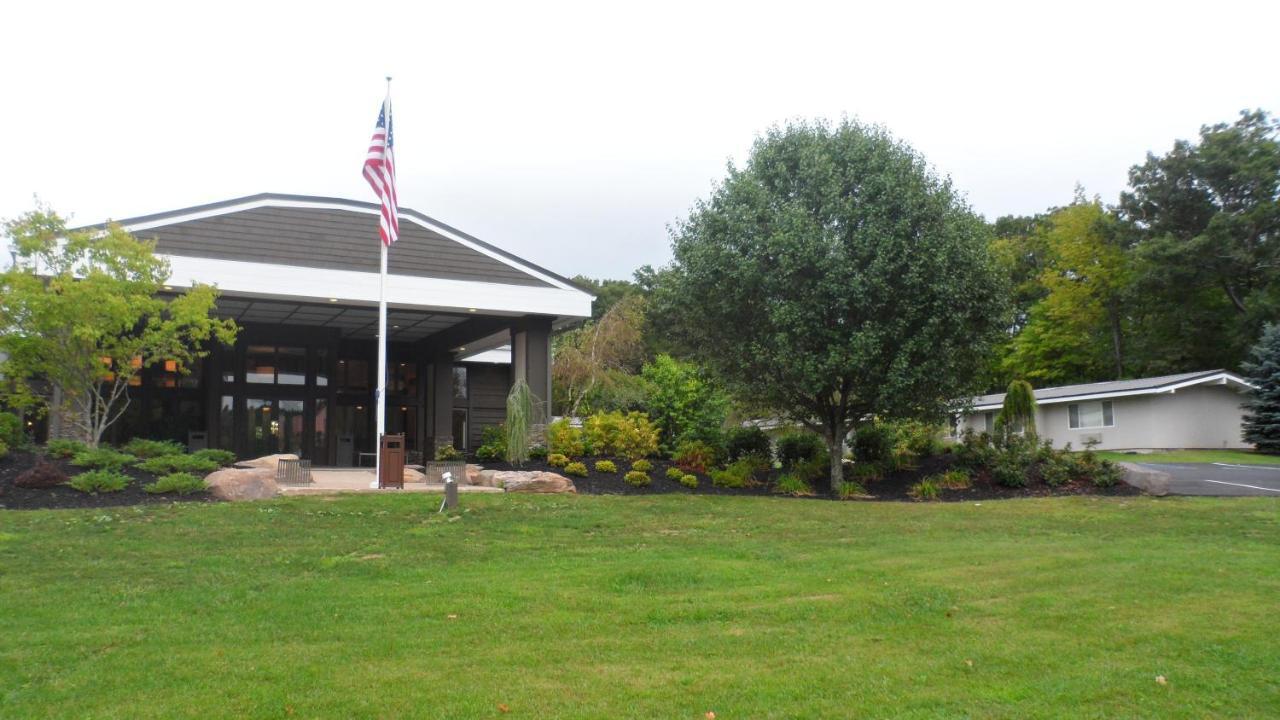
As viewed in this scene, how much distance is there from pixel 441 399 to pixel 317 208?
1192 cm

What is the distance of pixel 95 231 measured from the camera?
18047 mm

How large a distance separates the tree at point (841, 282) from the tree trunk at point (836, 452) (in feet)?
0.10

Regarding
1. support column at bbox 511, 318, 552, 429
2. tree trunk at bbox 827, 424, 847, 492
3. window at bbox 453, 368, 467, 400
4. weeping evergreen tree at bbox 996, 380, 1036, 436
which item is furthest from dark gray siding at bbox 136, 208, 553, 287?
window at bbox 453, 368, 467, 400

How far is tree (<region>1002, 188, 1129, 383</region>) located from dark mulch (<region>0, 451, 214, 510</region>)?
40.0m

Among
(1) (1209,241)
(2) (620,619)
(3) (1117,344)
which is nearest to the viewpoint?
(2) (620,619)

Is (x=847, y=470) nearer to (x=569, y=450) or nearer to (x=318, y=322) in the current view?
(x=569, y=450)

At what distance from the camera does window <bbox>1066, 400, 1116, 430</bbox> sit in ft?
110

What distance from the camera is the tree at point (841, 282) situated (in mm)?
17438

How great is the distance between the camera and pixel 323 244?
2150 centimetres

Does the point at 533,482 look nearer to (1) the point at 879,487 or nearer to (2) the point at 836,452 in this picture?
(2) the point at 836,452

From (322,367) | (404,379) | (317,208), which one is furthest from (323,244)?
(404,379)

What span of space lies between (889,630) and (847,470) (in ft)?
44.6

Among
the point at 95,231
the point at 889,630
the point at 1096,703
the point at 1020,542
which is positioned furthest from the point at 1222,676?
the point at 95,231

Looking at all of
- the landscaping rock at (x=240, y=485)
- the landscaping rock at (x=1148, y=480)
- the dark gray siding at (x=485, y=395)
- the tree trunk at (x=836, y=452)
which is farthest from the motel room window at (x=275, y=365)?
the landscaping rock at (x=1148, y=480)
